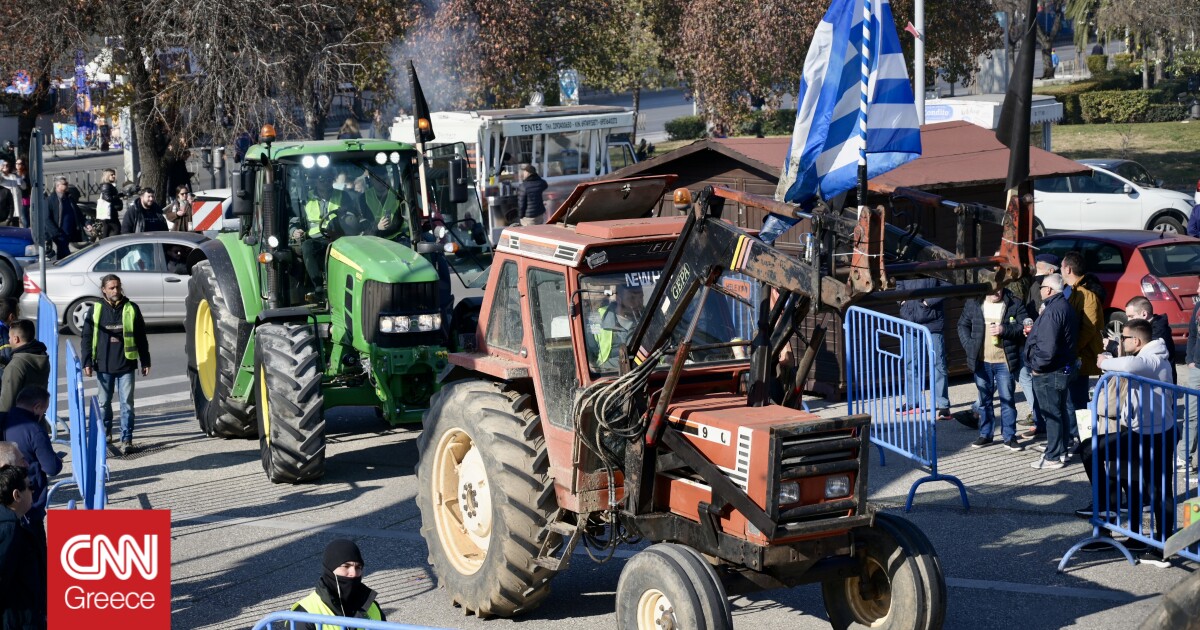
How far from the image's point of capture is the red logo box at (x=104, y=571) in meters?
6.67

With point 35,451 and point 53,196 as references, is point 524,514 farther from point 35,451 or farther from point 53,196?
point 53,196

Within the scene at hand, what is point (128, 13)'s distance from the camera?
2611 cm

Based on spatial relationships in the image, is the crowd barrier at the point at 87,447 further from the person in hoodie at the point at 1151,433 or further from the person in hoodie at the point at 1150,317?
the person in hoodie at the point at 1150,317

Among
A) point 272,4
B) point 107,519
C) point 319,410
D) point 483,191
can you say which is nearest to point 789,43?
point 483,191

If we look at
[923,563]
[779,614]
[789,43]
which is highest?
[789,43]

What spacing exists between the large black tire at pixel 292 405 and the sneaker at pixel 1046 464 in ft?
19.6

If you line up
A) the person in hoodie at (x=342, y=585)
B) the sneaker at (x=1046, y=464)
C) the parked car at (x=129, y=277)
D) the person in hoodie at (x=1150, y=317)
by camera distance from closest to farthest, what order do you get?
the person in hoodie at (x=342, y=585), the person in hoodie at (x=1150, y=317), the sneaker at (x=1046, y=464), the parked car at (x=129, y=277)

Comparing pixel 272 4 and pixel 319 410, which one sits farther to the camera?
pixel 272 4

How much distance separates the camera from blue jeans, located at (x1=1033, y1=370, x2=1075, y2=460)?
1166 centimetres

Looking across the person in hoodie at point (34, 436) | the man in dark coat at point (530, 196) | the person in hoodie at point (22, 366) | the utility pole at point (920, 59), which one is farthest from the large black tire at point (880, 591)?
the man in dark coat at point (530, 196)

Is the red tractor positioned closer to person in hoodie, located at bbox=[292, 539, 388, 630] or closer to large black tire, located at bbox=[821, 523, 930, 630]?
large black tire, located at bbox=[821, 523, 930, 630]

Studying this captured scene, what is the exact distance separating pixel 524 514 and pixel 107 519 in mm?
2294

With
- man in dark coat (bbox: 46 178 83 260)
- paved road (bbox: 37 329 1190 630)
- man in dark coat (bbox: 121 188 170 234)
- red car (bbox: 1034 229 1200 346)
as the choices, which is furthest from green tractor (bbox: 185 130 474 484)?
man in dark coat (bbox: 46 178 83 260)

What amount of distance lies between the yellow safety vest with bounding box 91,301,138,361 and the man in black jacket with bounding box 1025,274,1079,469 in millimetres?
8103
